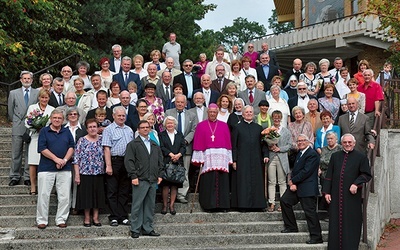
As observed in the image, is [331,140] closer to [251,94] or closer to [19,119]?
[251,94]

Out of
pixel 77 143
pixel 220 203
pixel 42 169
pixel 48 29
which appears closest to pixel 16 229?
pixel 42 169

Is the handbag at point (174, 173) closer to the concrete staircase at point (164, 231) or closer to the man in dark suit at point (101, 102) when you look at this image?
the concrete staircase at point (164, 231)

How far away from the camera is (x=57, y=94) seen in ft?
33.2

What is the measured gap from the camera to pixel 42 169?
867cm

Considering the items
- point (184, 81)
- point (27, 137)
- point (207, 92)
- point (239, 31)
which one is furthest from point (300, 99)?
point (239, 31)

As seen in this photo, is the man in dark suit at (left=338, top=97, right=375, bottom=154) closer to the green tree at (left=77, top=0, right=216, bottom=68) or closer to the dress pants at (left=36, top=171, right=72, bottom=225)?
the dress pants at (left=36, top=171, right=72, bottom=225)

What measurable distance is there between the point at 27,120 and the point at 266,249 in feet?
13.8

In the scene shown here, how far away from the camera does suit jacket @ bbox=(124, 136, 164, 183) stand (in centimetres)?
862

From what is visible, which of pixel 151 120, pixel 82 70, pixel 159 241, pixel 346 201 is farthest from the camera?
pixel 82 70

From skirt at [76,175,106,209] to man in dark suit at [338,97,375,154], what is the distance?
4.17m

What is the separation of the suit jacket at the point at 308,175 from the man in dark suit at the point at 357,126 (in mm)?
1299

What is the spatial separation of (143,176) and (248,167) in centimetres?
193

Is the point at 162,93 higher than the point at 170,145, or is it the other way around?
the point at 162,93

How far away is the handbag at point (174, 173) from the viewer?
9.07m
